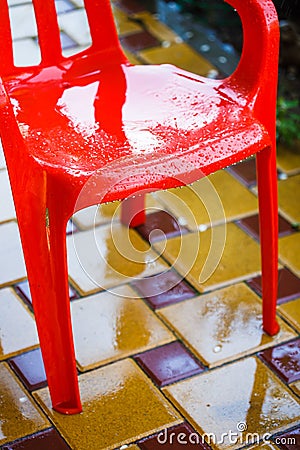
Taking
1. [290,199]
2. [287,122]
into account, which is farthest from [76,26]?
[290,199]

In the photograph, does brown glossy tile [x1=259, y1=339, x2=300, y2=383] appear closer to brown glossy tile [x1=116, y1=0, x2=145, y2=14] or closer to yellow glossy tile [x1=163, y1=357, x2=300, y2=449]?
yellow glossy tile [x1=163, y1=357, x2=300, y2=449]

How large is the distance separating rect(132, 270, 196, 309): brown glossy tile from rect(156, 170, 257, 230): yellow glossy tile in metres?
0.23

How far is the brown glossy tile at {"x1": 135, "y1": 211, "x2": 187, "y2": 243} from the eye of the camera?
2.46m

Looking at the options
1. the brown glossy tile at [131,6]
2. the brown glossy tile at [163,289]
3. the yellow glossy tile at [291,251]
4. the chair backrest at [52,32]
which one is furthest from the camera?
the brown glossy tile at [131,6]

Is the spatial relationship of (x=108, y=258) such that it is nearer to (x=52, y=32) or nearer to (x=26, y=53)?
(x=52, y=32)

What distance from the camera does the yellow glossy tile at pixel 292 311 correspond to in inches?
86.5

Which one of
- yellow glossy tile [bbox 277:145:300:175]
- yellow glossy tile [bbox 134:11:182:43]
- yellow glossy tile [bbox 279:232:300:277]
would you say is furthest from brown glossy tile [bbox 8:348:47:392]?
yellow glossy tile [bbox 134:11:182:43]

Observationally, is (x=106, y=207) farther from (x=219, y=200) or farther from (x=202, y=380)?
(x=202, y=380)

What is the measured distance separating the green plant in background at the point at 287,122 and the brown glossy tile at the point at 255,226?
1.28ft

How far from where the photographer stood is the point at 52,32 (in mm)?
2062

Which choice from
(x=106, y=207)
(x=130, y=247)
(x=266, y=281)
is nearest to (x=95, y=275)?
(x=130, y=247)

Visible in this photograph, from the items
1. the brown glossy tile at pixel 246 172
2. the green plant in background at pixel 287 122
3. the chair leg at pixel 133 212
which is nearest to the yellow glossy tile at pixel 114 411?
the chair leg at pixel 133 212

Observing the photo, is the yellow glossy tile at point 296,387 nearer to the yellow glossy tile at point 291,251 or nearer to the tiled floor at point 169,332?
the tiled floor at point 169,332

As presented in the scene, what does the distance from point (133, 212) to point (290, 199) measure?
50 cm
